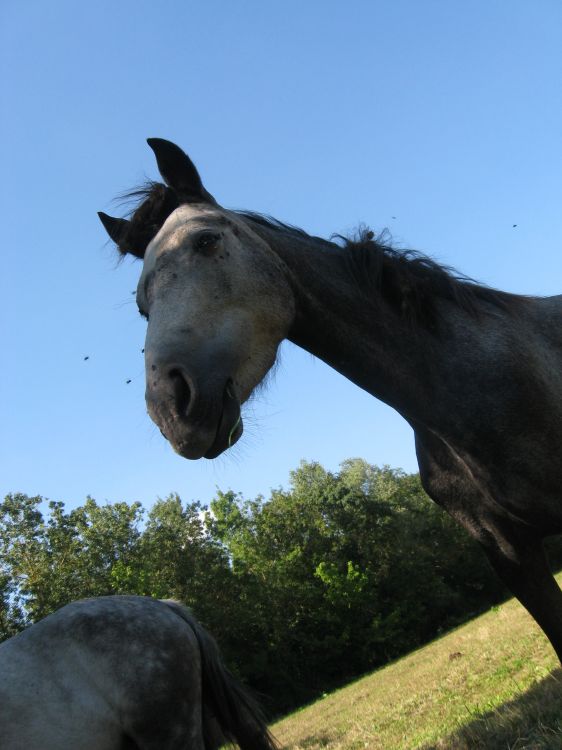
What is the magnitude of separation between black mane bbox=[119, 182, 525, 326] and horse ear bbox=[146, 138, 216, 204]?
6cm

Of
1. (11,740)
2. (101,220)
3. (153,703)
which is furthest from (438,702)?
(101,220)

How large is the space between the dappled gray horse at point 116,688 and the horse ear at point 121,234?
3.33 m

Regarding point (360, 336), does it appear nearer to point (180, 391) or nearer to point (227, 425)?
point (227, 425)

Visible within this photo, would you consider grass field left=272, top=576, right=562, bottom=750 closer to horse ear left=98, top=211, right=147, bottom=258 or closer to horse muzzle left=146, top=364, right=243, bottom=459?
horse muzzle left=146, top=364, right=243, bottom=459

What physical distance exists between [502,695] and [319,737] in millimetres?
4649

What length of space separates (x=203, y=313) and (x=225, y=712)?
13.7 feet

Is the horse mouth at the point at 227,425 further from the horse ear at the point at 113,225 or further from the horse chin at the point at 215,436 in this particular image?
the horse ear at the point at 113,225

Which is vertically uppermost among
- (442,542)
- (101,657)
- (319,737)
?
(101,657)

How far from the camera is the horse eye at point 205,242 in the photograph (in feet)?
10.3

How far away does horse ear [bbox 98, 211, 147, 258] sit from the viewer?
12.0 ft

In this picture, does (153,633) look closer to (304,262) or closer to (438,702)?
(304,262)

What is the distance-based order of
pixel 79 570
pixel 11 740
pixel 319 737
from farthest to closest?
1. pixel 79 570
2. pixel 319 737
3. pixel 11 740

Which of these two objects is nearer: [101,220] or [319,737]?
[101,220]

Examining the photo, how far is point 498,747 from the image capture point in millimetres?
4262
